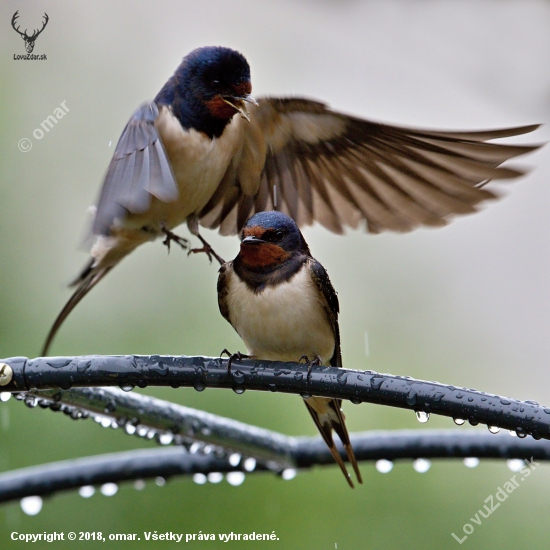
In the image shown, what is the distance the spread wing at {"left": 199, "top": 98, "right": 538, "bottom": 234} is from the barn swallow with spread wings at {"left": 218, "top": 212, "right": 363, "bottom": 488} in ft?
1.50

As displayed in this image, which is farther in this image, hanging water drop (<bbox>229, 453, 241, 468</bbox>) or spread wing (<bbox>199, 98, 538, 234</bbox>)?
spread wing (<bbox>199, 98, 538, 234</bbox>)

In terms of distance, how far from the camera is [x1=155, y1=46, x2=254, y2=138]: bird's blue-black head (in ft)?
8.46

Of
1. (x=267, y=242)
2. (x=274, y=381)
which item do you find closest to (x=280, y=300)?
(x=267, y=242)

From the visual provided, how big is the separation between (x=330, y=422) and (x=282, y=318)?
0.30 m

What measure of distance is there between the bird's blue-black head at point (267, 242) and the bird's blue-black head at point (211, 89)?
42 centimetres

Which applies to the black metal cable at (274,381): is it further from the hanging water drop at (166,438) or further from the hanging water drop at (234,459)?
the hanging water drop at (234,459)

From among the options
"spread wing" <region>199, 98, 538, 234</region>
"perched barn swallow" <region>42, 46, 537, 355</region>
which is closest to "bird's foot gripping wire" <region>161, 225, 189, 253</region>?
"perched barn swallow" <region>42, 46, 537, 355</region>

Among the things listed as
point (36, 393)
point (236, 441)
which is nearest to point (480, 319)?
point (236, 441)

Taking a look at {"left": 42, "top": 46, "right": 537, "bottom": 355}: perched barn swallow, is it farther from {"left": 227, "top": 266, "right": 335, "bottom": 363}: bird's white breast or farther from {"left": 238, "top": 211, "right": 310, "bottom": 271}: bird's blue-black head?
{"left": 227, "top": 266, "right": 335, "bottom": 363}: bird's white breast

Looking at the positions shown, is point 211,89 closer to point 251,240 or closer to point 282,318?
point 251,240

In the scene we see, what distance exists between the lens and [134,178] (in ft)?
6.48

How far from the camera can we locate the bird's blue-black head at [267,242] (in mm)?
2314

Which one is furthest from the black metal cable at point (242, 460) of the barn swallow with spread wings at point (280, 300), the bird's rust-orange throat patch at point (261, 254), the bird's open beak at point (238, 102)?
the bird's open beak at point (238, 102)

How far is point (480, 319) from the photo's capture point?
18.8 ft
